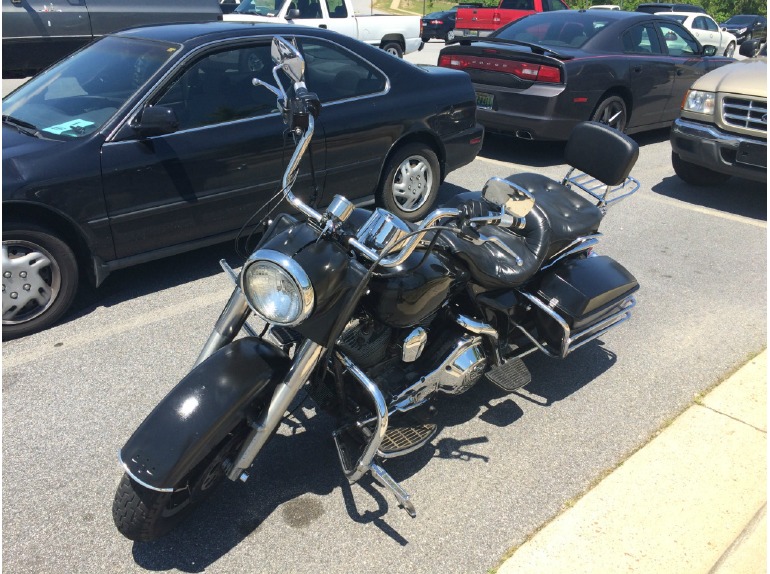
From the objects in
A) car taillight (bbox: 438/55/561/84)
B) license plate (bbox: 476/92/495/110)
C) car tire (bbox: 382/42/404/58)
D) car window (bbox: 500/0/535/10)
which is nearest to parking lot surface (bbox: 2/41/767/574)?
car taillight (bbox: 438/55/561/84)

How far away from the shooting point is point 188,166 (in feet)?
13.9

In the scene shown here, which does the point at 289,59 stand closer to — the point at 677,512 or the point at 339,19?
the point at 677,512

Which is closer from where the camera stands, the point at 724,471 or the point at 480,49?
the point at 724,471

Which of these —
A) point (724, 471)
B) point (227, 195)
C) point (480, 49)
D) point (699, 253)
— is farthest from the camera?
point (480, 49)

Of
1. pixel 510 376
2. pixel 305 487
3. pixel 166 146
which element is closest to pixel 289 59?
pixel 305 487

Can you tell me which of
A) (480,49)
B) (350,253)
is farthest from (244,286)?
(480,49)

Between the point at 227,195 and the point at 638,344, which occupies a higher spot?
the point at 227,195

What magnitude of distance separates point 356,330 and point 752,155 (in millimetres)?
5285

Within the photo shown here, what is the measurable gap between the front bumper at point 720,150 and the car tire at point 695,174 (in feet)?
0.92

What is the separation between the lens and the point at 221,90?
447cm

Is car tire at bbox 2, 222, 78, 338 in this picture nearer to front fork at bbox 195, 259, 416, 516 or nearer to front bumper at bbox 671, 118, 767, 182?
front fork at bbox 195, 259, 416, 516

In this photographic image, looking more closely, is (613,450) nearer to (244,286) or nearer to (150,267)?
(244,286)

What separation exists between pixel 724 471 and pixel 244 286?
242cm

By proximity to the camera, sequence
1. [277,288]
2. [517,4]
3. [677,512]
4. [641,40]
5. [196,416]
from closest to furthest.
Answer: [277,288], [196,416], [677,512], [641,40], [517,4]
